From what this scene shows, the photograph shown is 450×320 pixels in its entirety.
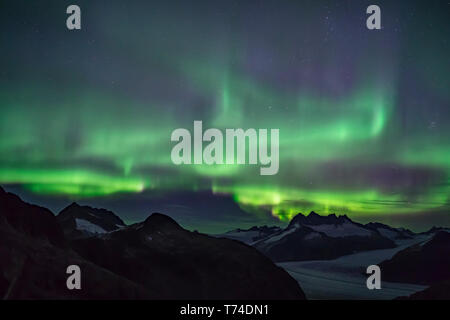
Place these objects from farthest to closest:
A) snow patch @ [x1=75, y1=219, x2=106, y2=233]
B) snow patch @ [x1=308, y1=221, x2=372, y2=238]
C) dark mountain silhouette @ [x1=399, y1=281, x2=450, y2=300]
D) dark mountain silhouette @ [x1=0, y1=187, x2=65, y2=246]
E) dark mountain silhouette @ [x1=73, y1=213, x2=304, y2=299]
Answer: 1. snow patch @ [x1=308, y1=221, x2=372, y2=238]
2. snow patch @ [x1=75, y1=219, x2=106, y2=233]
3. dark mountain silhouette @ [x1=73, y1=213, x2=304, y2=299]
4. dark mountain silhouette @ [x1=399, y1=281, x2=450, y2=300]
5. dark mountain silhouette @ [x1=0, y1=187, x2=65, y2=246]

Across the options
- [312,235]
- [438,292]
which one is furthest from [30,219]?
[312,235]

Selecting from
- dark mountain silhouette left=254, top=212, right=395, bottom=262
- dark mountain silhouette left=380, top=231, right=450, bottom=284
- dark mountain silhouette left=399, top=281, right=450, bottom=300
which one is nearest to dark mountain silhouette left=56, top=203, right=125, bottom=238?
dark mountain silhouette left=399, top=281, right=450, bottom=300

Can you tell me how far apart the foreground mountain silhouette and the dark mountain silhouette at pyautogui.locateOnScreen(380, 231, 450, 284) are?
55.0 metres

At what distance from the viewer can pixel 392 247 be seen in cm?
10275

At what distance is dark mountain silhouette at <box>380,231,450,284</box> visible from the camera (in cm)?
8781

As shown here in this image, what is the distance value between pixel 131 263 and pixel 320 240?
317 feet

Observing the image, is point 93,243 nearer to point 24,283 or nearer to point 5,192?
point 5,192

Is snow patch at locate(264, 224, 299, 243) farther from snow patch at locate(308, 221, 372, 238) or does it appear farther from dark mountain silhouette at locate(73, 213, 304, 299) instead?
dark mountain silhouette at locate(73, 213, 304, 299)

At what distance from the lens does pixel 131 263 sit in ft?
115

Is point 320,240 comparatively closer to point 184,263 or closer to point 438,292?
point 184,263

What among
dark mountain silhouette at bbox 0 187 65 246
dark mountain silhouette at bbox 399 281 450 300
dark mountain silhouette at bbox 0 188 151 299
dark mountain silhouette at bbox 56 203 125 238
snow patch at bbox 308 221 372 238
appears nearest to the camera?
dark mountain silhouette at bbox 0 188 151 299

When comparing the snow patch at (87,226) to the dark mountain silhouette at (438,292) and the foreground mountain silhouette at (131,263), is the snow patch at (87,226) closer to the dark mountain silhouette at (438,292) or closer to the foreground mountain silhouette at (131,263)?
the foreground mountain silhouette at (131,263)

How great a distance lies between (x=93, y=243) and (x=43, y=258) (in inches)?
418

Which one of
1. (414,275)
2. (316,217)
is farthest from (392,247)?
(316,217)
